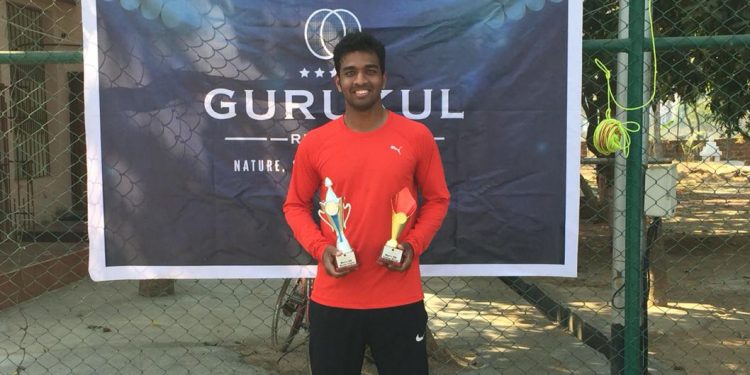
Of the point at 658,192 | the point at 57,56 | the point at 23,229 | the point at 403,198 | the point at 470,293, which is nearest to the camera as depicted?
the point at 403,198

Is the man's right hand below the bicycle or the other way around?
the other way around

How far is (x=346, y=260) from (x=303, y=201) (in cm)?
37

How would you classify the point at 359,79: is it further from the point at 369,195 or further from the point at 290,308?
the point at 290,308

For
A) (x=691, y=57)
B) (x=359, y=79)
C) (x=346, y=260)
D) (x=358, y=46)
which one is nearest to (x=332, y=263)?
(x=346, y=260)

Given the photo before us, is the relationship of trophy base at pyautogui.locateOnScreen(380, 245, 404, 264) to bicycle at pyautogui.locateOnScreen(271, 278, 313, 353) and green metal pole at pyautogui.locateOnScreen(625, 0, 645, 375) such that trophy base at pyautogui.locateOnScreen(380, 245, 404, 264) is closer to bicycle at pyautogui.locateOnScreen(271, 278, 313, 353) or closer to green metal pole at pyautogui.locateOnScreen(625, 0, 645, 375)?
green metal pole at pyautogui.locateOnScreen(625, 0, 645, 375)

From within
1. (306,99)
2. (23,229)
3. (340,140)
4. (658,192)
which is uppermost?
(306,99)

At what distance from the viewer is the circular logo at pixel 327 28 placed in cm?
333

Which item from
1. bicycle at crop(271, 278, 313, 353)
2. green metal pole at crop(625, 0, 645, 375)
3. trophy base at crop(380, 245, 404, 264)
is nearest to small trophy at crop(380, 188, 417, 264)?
trophy base at crop(380, 245, 404, 264)

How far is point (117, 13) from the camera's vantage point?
130 inches

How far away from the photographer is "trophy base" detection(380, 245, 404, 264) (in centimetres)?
248

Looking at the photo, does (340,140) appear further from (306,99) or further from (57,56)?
(57,56)

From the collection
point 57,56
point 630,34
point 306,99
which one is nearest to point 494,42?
point 630,34

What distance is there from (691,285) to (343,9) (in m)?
6.39

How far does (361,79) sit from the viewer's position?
2590 millimetres
